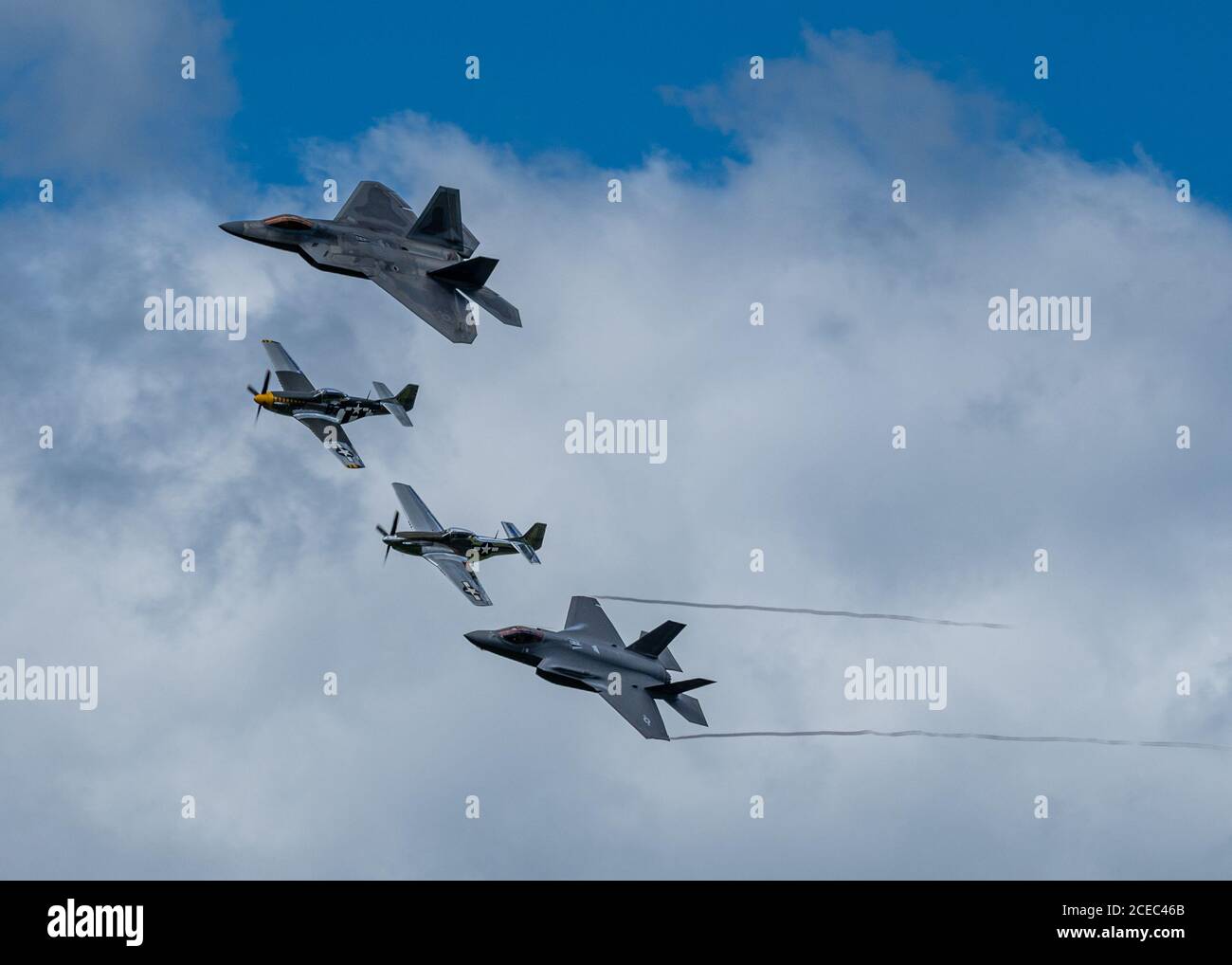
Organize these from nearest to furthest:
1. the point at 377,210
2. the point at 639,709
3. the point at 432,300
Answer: the point at 639,709 → the point at 432,300 → the point at 377,210

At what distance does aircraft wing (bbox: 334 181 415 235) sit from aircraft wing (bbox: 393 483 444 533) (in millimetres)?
13428

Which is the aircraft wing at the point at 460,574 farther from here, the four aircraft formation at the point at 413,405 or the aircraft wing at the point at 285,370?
the aircraft wing at the point at 285,370

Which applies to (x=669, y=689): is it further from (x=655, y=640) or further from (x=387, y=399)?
(x=387, y=399)

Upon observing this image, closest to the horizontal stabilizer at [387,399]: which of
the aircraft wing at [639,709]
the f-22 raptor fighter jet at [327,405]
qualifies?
the f-22 raptor fighter jet at [327,405]

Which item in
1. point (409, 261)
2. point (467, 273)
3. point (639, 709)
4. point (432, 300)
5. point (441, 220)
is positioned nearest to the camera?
point (639, 709)

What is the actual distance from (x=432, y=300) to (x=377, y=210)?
907cm

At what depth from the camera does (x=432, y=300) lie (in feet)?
319

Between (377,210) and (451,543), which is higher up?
(377,210)

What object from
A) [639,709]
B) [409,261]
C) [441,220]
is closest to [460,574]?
[639,709]

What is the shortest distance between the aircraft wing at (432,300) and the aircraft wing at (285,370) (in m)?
9.65

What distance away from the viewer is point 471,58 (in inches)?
3844

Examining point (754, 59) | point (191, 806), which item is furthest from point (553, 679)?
point (754, 59)

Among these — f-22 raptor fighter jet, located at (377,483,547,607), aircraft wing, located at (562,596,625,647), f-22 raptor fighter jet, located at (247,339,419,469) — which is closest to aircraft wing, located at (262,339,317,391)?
f-22 raptor fighter jet, located at (247,339,419,469)

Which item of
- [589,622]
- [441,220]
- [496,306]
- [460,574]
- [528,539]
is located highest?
[441,220]
